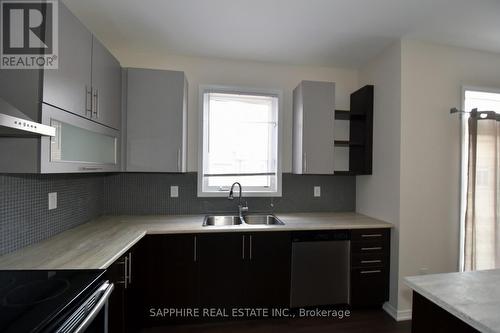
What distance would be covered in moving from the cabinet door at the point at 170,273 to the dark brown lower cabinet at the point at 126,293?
0.09m

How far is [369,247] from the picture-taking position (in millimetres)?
2223

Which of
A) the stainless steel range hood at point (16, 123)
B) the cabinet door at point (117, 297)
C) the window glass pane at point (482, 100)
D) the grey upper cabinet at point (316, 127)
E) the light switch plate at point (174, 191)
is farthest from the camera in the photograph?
the light switch plate at point (174, 191)

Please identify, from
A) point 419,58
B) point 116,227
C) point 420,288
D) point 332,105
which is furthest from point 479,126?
point 116,227

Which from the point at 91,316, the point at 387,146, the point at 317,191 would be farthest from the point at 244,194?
the point at 91,316

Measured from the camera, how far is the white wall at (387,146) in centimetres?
221

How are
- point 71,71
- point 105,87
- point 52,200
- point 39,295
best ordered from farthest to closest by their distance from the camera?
point 105,87, point 52,200, point 71,71, point 39,295

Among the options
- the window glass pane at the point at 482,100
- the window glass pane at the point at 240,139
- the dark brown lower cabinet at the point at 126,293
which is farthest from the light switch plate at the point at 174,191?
the window glass pane at the point at 482,100

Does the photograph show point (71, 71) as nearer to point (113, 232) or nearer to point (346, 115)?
point (113, 232)

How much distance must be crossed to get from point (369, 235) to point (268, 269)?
102cm

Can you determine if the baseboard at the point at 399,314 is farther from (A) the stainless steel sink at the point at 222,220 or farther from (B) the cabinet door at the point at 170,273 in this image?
(B) the cabinet door at the point at 170,273

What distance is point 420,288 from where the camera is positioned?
104cm

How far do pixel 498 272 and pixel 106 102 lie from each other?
2740mm

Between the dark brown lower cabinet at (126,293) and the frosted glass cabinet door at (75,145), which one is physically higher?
the frosted glass cabinet door at (75,145)

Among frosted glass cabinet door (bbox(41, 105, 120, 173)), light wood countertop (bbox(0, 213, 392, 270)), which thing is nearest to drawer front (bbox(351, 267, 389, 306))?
light wood countertop (bbox(0, 213, 392, 270))
